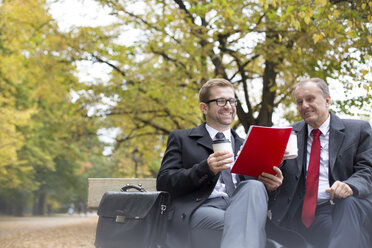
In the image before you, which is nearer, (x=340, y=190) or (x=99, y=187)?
(x=340, y=190)

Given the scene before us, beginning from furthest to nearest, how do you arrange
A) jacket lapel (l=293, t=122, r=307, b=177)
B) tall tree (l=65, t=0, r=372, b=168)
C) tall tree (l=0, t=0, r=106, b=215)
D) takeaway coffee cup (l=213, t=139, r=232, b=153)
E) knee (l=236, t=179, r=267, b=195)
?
tall tree (l=0, t=0, r=106, b=215) < tall tree (l=65, t=0, r=372, b=168) < jacket lapel (l=293, t=122, r=307, b=177) < takeaway coffee cup (l=213, t=139, r=232, b=153) < knee (l=236, t=179, r=267, b=195)

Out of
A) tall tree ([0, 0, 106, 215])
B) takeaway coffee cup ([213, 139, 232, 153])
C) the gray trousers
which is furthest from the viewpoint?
tall tree ([0, 0, 106, 215])

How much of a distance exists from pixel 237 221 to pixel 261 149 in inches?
23.5

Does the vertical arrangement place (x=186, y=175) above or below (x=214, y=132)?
below

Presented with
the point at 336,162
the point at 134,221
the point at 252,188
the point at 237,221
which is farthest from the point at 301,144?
the point at 134,221

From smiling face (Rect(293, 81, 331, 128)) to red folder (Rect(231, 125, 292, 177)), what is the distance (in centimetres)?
72

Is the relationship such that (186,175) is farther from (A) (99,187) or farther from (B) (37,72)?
(B) (37,72)

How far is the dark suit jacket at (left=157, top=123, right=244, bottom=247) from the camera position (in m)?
3.55

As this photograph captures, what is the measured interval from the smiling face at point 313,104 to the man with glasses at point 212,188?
60 centimetres

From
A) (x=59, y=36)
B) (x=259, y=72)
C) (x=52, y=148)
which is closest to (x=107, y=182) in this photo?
(x=59, y=36)

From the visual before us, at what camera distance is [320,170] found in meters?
3.92

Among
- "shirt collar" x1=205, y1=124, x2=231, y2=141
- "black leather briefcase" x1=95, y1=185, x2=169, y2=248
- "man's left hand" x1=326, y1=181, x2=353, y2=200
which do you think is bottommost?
"black leather briefcase" x1=95, y1=185, x2=169, y2=248

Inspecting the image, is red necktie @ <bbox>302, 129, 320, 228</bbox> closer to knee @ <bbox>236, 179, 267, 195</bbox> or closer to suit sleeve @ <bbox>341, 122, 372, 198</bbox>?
suit sleeve @ <bbox>341, 122, 372, 198</bbox>

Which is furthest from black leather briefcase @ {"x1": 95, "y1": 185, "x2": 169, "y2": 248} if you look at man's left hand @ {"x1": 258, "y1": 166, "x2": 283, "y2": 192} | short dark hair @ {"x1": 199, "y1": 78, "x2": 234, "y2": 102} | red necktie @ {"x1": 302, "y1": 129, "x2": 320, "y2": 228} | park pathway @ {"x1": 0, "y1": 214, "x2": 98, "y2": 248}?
park pathway @ {"x1": 0, "y1": 214, "x2": 98, "y2": 248}
